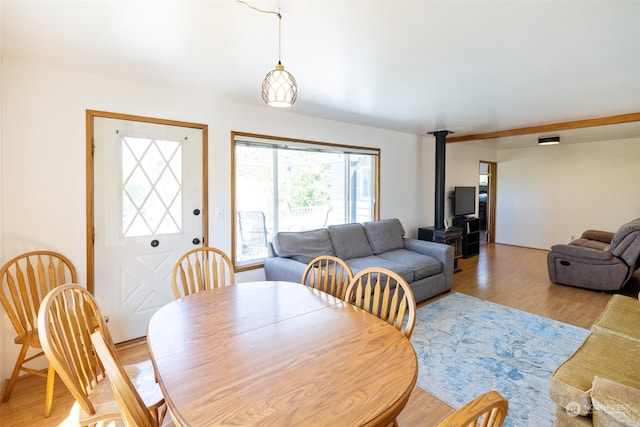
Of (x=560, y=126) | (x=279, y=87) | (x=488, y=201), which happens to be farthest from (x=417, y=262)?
(x=488, y=201)

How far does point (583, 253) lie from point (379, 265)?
119 inches

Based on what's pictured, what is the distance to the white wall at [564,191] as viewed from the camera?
237 inches

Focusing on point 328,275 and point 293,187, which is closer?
point 328,275

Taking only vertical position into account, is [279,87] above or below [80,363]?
above

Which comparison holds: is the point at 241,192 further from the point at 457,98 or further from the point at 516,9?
the point at 516,9

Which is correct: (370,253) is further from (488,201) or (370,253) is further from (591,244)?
(488,201)

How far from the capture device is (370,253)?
4.21 m

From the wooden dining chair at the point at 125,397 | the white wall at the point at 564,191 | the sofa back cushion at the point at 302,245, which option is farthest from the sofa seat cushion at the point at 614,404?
the white wall at the point at 564,191

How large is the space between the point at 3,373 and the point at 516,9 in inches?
161

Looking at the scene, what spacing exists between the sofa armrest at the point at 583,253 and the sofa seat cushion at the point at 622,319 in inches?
71.6

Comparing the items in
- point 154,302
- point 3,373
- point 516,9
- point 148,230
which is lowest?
point 3,373

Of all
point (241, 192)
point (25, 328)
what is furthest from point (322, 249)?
point (25, 328)

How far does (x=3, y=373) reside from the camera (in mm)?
2230

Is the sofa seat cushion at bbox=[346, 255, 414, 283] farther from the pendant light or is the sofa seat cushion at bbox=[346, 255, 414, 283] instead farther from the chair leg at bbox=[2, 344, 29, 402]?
the chair leg at bbox=[2, 344, 29, 402]
